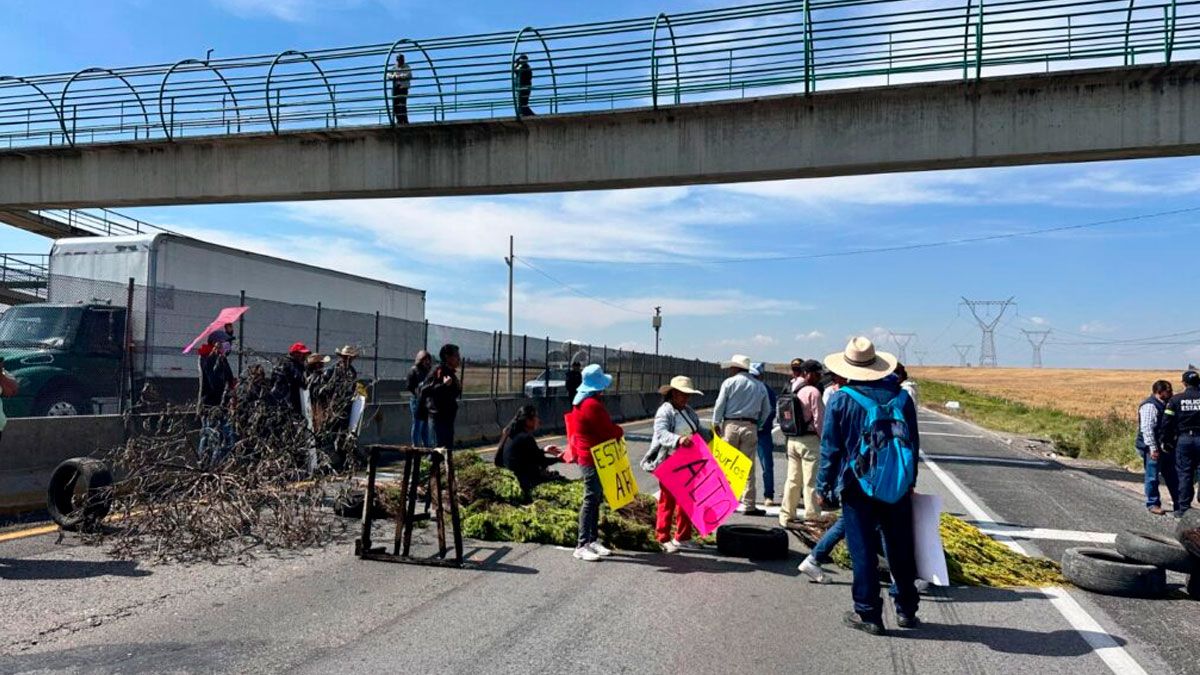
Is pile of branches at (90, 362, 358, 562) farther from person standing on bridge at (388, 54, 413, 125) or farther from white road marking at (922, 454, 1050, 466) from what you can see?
white road marking at (922, 454, 1050, 466)

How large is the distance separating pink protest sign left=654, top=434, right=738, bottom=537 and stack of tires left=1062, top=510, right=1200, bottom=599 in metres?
2.84

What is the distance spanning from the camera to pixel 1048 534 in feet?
31.8

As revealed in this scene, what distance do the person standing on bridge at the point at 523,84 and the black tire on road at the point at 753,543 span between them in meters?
13.7

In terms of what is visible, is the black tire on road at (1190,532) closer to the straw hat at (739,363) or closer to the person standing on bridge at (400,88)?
the straw hat at (739,363)

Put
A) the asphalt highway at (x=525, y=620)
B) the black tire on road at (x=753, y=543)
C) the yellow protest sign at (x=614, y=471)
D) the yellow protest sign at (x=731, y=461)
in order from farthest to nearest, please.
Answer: the yellow protest sign at (x=731, y=461), the black tire on road at (x=753, y=543), the yellow protest sign at (x=614, y=471), the asphalt highway at (x=525, y=620)

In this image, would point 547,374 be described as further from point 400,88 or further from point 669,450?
point 669,450

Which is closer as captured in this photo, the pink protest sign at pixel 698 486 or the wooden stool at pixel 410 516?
the wooden stool at pixel 410 516

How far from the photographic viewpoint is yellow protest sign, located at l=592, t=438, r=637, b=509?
7547 millimetres

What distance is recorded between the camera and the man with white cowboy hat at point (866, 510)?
18.5 feet

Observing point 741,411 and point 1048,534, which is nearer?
point 1048,534

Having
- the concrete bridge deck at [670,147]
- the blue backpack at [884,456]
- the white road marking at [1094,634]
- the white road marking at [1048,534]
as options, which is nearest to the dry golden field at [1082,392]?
the concrete bridge deck at [670,147]

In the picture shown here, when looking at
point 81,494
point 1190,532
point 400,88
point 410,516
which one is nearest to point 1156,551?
point 1190,532

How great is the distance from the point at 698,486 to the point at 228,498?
13.3 ft

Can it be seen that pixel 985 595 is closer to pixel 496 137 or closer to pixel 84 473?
pixel 84 473
